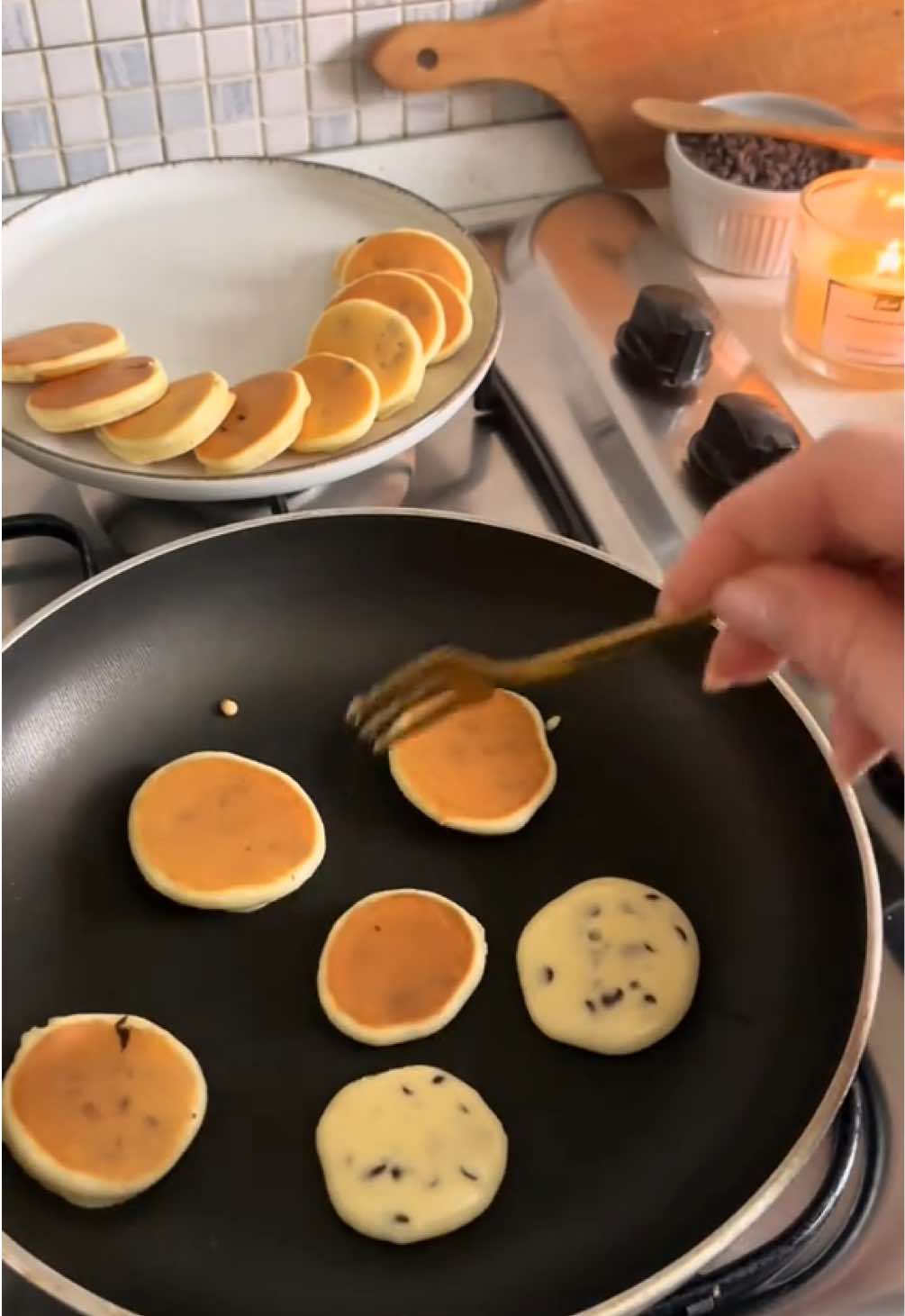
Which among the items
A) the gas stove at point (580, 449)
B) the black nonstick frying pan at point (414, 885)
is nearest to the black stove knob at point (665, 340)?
the gas stove at point (580, 449)

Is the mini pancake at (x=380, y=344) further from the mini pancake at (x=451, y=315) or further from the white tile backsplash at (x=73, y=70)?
the white tile backsplash at (x=73, y=70)

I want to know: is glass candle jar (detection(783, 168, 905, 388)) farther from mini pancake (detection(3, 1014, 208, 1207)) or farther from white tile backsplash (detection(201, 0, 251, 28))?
mini pancake (detection(3, 1014, 208, 1207))

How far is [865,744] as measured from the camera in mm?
554

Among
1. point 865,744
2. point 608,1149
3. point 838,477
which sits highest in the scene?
point 838,477

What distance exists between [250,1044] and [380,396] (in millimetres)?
382

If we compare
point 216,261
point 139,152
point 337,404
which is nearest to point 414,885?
point 337,404

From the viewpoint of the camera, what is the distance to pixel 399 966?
61cm

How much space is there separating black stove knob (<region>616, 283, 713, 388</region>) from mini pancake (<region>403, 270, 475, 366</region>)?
5.1 inches

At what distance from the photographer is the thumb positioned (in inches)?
17.6

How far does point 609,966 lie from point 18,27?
0.73m

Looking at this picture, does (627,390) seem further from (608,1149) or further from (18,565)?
(608,1149)

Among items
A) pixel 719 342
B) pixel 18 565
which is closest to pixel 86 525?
pixel 18 565

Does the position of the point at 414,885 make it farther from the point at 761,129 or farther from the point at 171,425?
the point at 761,129

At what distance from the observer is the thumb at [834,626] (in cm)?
45
